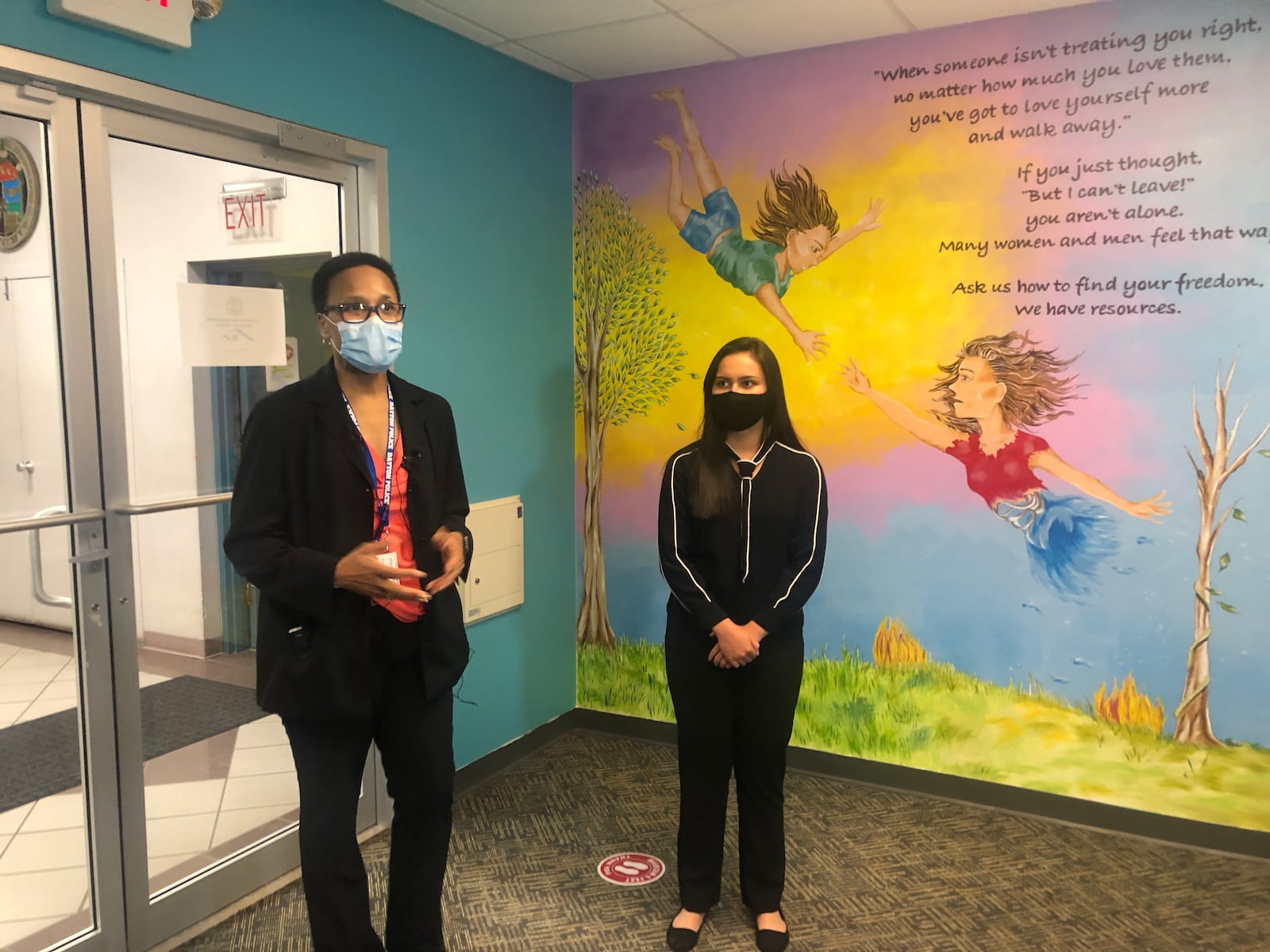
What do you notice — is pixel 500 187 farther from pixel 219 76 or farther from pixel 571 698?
pixel 571 698

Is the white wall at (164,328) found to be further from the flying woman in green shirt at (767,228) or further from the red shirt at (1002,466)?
the red shirt at (1002,466)

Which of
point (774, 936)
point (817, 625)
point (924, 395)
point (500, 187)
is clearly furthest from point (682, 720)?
point (500, 187)

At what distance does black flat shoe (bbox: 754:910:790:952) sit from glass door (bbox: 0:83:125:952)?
1.58 m

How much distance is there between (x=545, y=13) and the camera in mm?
2863

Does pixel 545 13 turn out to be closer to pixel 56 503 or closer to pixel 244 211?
pixel 244 211

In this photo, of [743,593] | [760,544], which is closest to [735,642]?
[743,593]

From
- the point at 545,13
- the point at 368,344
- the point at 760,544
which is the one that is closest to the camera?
the point at 368,344

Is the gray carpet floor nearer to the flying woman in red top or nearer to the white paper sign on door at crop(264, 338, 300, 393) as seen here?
the flying woman in red top

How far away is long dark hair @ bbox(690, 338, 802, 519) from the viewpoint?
2.31m

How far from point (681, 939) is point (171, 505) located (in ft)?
5.60

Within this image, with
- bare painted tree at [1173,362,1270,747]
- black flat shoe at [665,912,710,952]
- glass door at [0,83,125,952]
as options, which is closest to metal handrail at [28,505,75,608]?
glass door at [0,83,125,952]

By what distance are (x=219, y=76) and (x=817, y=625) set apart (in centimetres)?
257

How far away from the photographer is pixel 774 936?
2.34 metres

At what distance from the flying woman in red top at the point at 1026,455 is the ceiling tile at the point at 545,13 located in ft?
5.05
